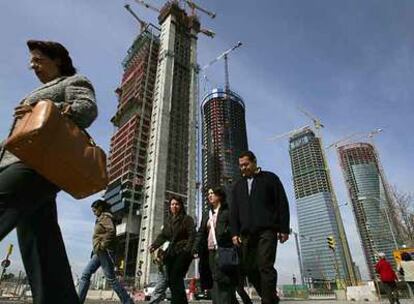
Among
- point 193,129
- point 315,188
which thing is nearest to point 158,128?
point 193,129

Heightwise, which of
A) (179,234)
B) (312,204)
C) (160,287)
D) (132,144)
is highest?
(132,144)

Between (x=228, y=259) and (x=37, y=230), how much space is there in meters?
2.92

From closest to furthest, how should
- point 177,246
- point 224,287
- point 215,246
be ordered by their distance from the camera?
1. point 224,287
2. point 215,246
3. point 177,246

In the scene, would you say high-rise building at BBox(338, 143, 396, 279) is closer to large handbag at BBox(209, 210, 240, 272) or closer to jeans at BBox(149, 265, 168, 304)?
jeans at BBox(149, 265, 168, 304)

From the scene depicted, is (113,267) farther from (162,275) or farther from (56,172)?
(56,172)

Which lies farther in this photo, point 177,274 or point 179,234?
point 179,234

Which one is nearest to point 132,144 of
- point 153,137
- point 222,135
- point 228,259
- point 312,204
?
point 153,137

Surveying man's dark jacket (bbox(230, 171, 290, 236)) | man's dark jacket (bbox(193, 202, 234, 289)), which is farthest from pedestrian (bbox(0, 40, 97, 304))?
man's dark jacket (bbox(193, 202, 234, 289))

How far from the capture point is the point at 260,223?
4.29 meters

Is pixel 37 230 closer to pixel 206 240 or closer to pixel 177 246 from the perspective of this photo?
pixel 177 246

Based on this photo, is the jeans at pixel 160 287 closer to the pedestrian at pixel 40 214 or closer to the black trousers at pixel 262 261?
the black trousers at pixel 262 261

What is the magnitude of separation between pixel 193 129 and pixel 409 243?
59981 mm

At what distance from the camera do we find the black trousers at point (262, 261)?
12.9 feet

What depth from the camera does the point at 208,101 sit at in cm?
15338
